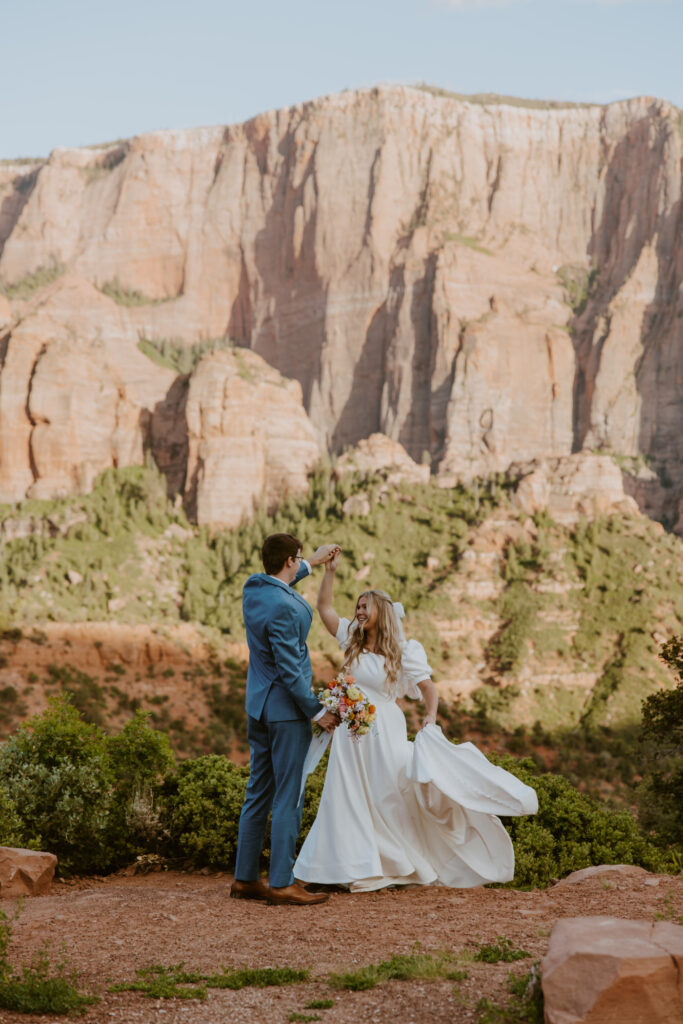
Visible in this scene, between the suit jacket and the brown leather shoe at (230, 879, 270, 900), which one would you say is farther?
the brown leather shoe at (230, 879, 270, 900)

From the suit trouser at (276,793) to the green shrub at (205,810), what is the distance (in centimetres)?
205

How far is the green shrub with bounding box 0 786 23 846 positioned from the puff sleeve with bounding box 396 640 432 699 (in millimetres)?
4126

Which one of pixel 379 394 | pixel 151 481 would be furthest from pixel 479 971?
pixel 379 394

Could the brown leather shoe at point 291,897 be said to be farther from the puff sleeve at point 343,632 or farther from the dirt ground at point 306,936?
the puff sleeve at point 343,632

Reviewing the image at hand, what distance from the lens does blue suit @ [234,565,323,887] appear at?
6.62 metres

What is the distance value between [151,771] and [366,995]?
6.13 m

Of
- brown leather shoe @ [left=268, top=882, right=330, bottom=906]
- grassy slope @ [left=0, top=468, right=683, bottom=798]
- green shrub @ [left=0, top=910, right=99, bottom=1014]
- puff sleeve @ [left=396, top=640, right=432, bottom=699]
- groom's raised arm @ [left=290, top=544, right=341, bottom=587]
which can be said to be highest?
groom's raised arm @ [left=290, top=544, right=341, bottom=587]

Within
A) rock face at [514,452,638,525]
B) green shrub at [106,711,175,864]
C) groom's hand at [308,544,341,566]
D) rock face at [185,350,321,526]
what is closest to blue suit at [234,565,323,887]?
groom's hand at [308,544,341,566]

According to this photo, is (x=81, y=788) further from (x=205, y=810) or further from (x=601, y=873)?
(x=601, y=873)

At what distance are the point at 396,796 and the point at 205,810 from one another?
→ 9.88 feet

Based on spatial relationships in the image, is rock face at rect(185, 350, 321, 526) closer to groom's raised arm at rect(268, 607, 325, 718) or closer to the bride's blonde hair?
the bride's blonde hair

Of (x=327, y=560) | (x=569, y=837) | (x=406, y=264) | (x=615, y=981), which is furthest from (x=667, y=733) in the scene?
(x=406, y=264)

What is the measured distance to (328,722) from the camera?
6719 millimetres

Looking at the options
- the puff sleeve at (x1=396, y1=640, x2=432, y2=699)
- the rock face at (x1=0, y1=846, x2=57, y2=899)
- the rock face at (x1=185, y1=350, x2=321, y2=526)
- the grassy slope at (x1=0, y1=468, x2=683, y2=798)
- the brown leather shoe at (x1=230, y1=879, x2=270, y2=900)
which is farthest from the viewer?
the rock face at (x1=185, y1=350, x2=321, y2=526)
